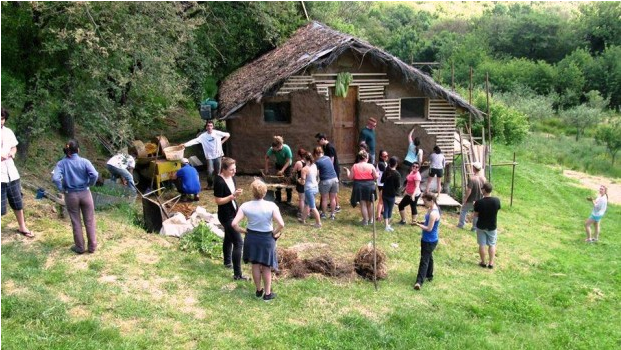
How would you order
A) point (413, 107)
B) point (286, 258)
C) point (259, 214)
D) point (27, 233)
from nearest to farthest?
point (259, 214)
point (27, 233)
point (286, 258)
point (413, 107)

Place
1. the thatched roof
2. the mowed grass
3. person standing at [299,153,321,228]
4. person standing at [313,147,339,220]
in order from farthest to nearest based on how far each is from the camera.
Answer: the thatched roof
person standing at [313,147,339,220]
person standing at [299,153,321,228]
the mowed grass

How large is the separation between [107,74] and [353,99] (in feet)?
21.8

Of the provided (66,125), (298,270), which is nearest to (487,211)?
(298,270)

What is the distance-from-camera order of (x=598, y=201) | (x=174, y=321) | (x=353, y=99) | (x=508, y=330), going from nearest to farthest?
(x=174, y=321)
(x=508, y=330)
(x=598, y=201)
(x=353, y=99)

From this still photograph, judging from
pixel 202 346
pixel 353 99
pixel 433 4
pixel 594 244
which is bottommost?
pixel 594 244

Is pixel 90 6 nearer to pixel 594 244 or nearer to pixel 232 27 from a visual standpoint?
pixel 232 27

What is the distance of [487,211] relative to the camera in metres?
10.3

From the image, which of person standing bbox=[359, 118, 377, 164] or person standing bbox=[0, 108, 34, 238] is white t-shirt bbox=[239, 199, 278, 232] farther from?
person standing bbox=[359, 118, 377, 164]

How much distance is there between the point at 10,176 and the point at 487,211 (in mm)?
7824

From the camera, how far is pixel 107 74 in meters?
11.8

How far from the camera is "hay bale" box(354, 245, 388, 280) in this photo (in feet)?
31.1

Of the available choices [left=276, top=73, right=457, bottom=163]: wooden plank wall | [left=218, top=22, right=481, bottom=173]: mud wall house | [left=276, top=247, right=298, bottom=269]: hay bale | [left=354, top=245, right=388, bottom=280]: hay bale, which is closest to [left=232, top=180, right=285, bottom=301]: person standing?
[left=276, top=247, right=298, bottom=269]: hay bale

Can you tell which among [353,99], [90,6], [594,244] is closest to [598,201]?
[594,244]

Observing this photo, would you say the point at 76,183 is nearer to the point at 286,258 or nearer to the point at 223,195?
the point at 223,195
